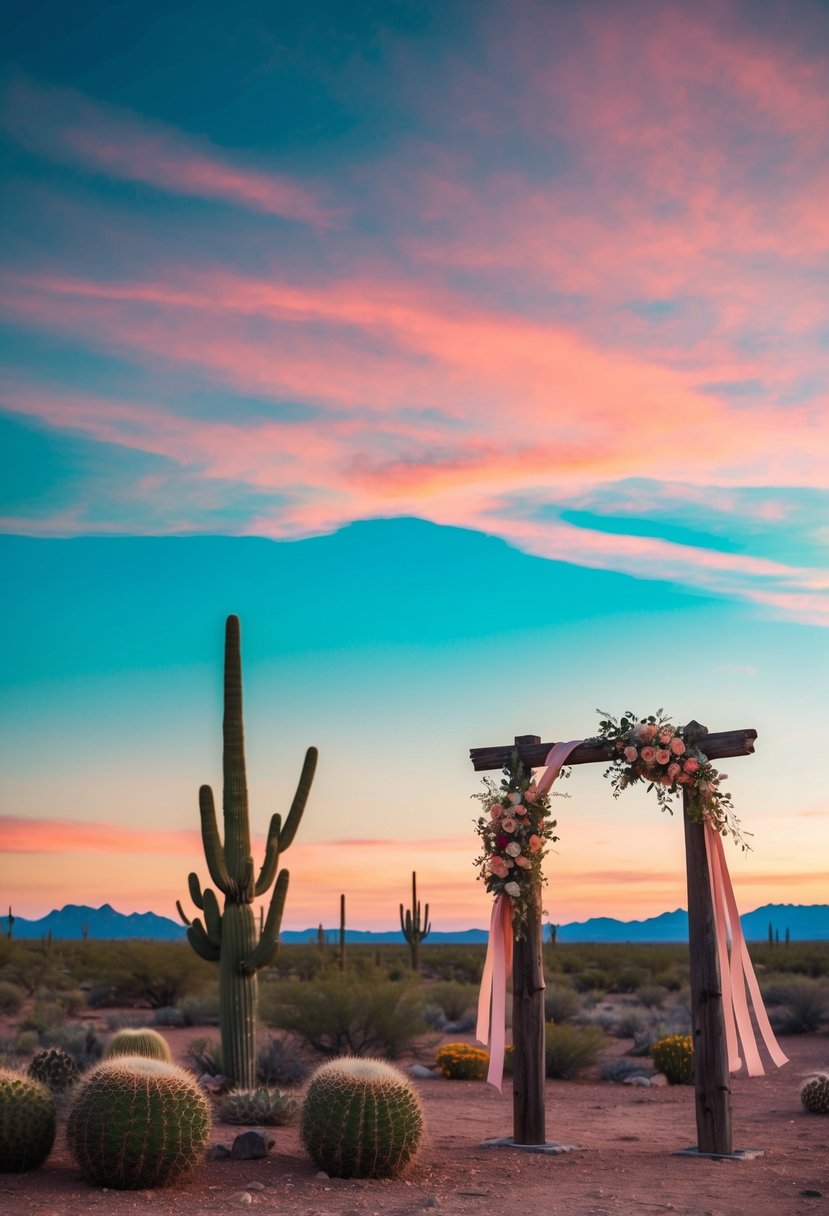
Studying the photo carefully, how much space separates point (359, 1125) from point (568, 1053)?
33.9ft

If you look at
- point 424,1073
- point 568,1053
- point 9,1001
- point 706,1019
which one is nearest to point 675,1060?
point 568,1053

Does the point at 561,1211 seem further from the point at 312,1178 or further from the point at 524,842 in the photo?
the point at 524,842

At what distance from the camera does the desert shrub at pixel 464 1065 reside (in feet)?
61.3

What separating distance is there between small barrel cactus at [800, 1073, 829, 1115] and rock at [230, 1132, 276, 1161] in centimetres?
722

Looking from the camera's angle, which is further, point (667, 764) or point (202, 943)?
point (202, 943)

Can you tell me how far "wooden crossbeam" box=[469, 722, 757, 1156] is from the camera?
10844 millimetres

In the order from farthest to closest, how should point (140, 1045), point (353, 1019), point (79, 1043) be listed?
point (353, 1019)
point (79, 1043)
point (140, 1045)

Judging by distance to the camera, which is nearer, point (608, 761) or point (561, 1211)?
point (561, 1211)

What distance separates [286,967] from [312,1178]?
31.1 meters

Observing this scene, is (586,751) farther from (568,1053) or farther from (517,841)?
(568,1053)

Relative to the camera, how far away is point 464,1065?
18.7 meters

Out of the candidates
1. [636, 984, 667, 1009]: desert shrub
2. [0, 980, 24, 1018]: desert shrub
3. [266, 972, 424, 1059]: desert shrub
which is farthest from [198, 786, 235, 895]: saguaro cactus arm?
[636, 984, 667, 1009]: desert shrub

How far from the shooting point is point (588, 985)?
3850cm

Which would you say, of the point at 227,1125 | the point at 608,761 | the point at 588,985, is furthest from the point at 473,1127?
the point at 588,985
